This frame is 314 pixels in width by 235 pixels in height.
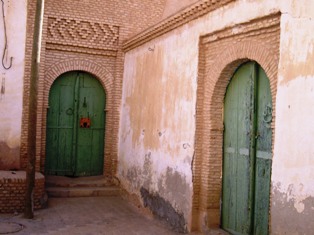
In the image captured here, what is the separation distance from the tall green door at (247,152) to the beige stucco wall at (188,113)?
0.64m

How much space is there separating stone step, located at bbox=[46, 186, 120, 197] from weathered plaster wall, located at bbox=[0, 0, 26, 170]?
1.02 metres

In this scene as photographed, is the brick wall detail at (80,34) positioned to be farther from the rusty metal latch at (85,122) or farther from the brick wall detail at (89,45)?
the rusty metal latch at (85,122)

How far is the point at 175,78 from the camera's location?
7.49m

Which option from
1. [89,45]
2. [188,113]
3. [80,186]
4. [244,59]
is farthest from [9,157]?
[244,59]

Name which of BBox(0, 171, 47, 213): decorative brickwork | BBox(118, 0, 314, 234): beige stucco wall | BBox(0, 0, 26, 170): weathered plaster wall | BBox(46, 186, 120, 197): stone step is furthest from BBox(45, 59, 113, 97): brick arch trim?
BBox(0, 171, 47, 213): decorative brickwork

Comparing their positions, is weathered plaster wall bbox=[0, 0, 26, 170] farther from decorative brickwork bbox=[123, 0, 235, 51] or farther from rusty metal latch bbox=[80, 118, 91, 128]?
decorative brickwork bbox=[123, 0, 235, 51]

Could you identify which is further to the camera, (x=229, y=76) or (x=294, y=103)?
(x=229, y=76)

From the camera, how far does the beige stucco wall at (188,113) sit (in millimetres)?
4555

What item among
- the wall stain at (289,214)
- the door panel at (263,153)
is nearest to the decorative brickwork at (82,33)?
the door panel at (263,153)

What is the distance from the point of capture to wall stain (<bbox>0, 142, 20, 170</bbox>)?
9258 mm

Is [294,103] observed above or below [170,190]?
above

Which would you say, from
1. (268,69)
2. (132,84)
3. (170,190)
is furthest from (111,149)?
(268,69)

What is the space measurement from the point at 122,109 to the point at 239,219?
511 centimetres

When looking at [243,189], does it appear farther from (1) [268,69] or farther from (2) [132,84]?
(2) [132,84]
